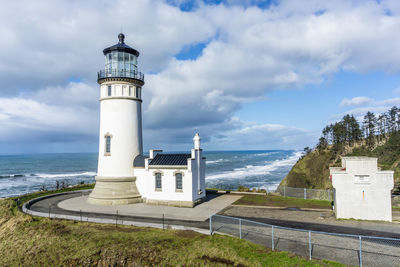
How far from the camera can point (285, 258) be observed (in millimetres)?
10180

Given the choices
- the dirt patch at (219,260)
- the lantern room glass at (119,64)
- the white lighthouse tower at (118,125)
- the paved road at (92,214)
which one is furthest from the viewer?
the lantern room glass at (119,64)

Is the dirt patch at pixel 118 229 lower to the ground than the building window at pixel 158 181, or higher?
lower

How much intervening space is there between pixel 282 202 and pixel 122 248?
14.1m

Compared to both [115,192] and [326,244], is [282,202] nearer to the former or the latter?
[326,244]

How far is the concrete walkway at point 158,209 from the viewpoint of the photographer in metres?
17.7

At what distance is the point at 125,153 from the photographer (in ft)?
74.0

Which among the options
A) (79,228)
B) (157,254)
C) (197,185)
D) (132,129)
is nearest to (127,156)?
(132,129)

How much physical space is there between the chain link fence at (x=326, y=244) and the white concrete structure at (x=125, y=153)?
841cm

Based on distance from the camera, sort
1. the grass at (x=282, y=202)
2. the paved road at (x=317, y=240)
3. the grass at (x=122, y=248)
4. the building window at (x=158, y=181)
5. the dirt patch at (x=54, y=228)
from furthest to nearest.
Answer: the building window at (x=158, y=181) → the grass at (x=282, y=202) → the dirt patch at (x=54, y=228) → the grass at (x=122, y=248) → the paved road at (x=317, y=240)

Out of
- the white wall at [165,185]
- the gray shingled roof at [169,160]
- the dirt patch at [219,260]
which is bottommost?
the dirt patch at [219,260]

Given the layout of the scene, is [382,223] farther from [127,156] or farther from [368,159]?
[127,156]

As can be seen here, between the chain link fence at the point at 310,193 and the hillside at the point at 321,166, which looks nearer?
the chain link fence at the point at 310,193

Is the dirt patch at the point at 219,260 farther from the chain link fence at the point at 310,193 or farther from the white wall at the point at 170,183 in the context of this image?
the chain link fence at the point at 310,193

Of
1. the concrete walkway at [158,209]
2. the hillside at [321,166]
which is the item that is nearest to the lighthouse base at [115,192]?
the concrete walkway at [158,209]
